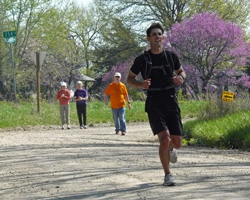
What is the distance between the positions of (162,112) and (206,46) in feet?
143

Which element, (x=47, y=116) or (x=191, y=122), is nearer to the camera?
(x=191, y=122)

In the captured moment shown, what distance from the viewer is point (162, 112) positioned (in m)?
8.27

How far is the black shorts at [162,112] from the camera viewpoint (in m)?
8.22

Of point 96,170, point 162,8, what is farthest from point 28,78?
point 96,170

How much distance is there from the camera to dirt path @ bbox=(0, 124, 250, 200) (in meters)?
7.55

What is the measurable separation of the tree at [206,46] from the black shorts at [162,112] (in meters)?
41.5

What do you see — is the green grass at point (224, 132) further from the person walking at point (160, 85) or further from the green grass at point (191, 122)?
the person walking at point (160, 85)

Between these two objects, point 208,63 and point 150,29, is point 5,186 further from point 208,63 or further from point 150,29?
point 208,63

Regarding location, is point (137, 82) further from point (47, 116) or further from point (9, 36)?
point (47, 116)

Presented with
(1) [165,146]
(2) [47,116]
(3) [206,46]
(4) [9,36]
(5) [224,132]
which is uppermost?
(3) [206,46]

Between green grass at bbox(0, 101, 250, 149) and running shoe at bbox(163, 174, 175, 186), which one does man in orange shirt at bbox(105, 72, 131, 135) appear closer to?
green grass at bbox(0, 101, 250, 149)

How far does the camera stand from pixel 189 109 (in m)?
32.7

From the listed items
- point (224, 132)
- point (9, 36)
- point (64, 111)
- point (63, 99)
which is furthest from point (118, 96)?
point (9, 36)

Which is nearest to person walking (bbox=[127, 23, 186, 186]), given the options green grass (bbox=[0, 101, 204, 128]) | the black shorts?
the black shorts
